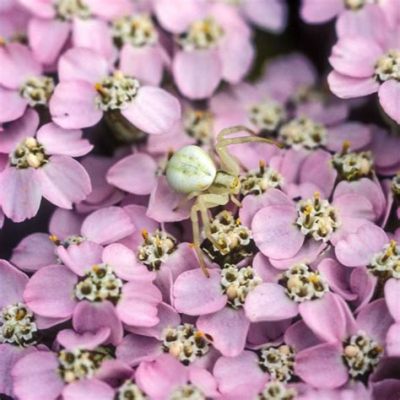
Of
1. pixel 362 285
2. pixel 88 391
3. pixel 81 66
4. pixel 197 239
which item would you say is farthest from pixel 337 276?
pixel 81 66

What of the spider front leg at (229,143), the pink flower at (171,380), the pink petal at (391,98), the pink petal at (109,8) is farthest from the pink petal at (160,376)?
the pink petal at (109,8)

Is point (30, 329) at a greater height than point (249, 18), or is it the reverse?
point (249, 18)

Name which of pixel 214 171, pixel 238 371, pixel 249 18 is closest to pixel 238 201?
pixel 214 171

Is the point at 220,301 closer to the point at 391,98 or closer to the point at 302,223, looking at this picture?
the point at 302,223

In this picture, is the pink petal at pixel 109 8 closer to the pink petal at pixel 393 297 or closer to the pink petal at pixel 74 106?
the pink petal at pixel 74 106

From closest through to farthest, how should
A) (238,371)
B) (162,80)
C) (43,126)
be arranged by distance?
(238,371), (43,126), (162,80)

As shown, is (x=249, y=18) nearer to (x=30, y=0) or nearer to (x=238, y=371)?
(x=30, y=0)
